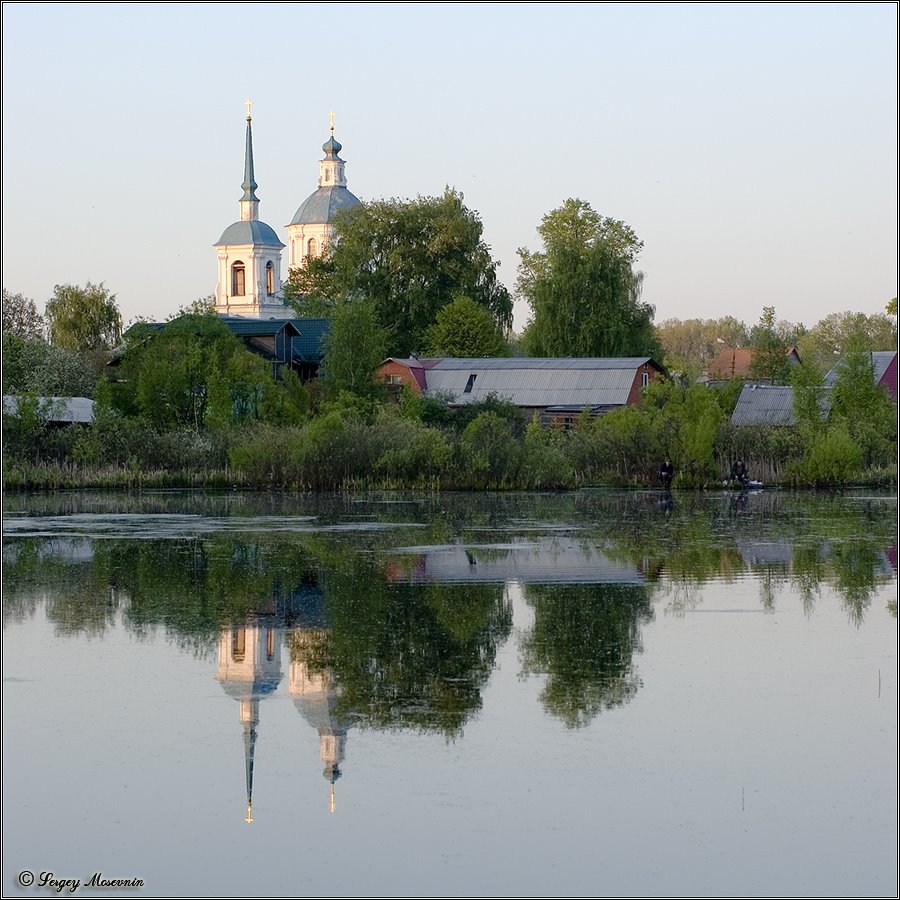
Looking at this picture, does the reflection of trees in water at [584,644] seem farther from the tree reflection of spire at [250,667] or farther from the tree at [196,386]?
the tree at [196,386]

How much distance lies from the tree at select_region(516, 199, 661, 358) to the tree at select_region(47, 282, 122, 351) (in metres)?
20.6

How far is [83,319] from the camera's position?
73.4 m

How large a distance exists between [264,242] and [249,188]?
4609 mm

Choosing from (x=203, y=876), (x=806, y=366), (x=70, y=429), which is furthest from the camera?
(x=806, y=366)

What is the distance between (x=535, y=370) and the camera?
5991 centimetres

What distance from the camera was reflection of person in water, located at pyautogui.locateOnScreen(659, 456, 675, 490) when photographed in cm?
4094

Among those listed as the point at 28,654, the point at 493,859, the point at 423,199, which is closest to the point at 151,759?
the point at 493,859

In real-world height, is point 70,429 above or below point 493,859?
above

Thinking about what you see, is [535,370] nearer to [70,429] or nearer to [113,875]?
[70,429]

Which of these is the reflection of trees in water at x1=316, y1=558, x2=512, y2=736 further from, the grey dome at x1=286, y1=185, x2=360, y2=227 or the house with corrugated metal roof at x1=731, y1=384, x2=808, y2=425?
the grey dome at x1=286, y1=185, x2=360, y2=227

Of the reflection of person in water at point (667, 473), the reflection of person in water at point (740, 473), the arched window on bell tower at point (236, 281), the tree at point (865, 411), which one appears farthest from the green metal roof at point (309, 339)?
the arched window on bell tower at point (236, 281)

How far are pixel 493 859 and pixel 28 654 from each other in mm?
6847

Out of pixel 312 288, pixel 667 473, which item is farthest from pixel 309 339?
pixel 667 473

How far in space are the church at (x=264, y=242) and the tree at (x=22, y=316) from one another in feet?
77.1
